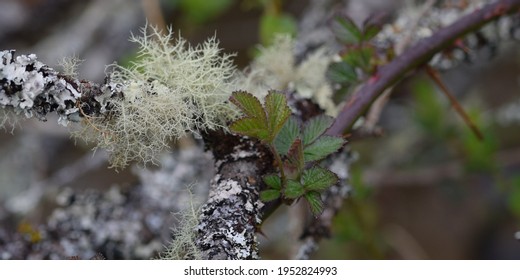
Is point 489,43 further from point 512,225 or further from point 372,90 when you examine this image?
Result: point 512,225

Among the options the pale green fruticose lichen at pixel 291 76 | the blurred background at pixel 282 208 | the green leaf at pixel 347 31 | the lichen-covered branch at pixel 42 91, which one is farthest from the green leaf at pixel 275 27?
the lichen-covered branch at pixel 42 91

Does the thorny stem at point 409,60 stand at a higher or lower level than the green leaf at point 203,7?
lower

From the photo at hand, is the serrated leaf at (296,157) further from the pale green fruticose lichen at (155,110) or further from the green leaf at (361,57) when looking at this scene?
the green leaf at (361,57)

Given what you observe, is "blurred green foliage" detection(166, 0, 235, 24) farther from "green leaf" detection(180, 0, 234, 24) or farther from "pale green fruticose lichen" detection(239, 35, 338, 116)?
"pale green fruticose lichen" detection(239, 35, 338, 116)

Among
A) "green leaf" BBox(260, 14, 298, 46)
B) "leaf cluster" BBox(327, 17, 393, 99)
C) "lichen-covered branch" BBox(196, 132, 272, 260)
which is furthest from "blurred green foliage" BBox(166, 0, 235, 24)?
"lichen-covered branch" BBox(196, 132, 272, 260)

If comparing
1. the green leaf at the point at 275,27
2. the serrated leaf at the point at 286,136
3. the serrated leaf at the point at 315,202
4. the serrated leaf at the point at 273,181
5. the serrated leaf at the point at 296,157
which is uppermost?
the green leaf at the point at 275,27

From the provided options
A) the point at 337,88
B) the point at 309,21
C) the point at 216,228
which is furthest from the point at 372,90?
the point at 309,21

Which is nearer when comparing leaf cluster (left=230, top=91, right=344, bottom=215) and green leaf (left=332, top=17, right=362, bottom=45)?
leaf cluster (left=230, top=91, right=344, bottom=215)
